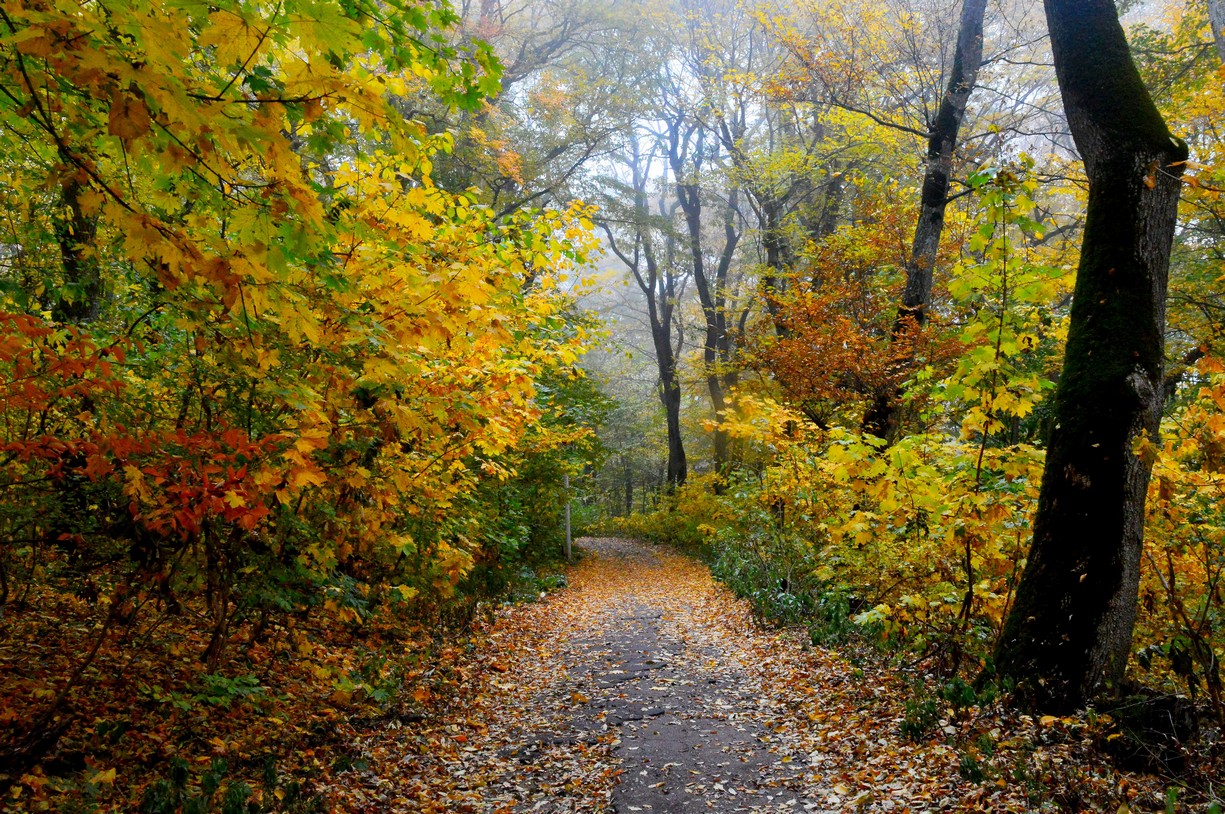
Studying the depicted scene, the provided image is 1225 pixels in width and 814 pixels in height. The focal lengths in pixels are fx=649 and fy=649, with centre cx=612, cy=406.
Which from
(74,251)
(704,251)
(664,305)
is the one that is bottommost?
(74,251)

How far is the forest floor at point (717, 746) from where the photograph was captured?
3.49 metres

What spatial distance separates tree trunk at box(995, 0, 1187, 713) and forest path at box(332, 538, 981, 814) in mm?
948

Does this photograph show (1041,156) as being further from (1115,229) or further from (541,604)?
(541,604)

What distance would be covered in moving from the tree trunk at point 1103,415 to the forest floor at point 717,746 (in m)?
0.49

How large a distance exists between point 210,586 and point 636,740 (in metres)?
3.17

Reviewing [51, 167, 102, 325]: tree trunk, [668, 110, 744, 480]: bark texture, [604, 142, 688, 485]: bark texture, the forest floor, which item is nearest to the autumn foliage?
[51, 167, 102, 325]: tree trunk

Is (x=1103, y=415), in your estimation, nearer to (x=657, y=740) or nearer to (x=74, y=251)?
(x=657, y=740)

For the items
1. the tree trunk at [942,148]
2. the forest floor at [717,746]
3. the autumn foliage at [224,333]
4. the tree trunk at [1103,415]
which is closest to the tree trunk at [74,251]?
the autumn foliage at [224,333]

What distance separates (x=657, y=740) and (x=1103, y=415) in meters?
3.71

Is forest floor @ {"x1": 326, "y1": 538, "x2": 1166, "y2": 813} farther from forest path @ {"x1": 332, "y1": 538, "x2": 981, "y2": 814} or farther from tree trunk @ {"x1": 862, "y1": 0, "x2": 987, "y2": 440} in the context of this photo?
tree trunk @ {"x1": 862, "y1": 0, "x2": 987, "y2": 440}

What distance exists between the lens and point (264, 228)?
224 centimetres

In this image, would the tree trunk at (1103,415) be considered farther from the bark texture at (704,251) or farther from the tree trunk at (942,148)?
the bark texture at (704,251)

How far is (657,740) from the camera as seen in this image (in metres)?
4.89

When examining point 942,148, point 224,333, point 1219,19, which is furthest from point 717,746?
point 1219,19
